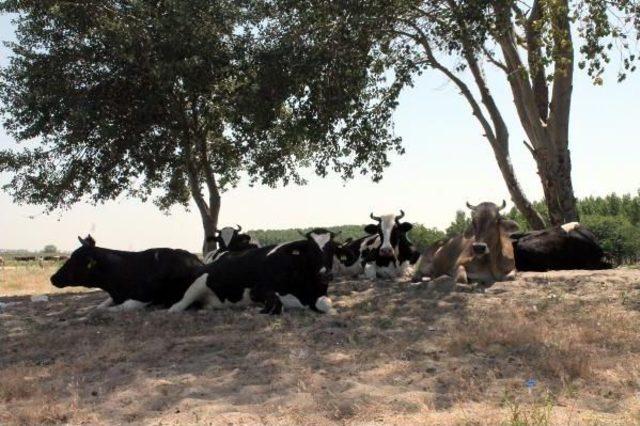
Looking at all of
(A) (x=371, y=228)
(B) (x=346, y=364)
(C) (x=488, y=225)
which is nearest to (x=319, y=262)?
(B) (x=346, y=364)

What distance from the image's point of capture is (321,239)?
1248 cm

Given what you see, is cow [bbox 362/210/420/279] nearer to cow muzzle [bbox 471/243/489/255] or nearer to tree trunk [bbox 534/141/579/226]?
cow muzzle [bbox 471/243/489/255]

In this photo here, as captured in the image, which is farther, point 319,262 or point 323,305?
point 319,262

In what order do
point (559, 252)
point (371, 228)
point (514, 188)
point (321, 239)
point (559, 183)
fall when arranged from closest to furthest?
point (321, 239)
point (559, 252)
point (371, 228)
point (559, 183)
point (514, 188)

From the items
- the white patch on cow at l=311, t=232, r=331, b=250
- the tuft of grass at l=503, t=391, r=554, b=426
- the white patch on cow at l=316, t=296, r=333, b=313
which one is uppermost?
the white patch on cow at l=311, t=232, r=331, b=250

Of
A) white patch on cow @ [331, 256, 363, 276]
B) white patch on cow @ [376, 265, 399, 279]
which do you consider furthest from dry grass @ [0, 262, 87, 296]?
white patch on cow @ [376, 265, 399, 279]

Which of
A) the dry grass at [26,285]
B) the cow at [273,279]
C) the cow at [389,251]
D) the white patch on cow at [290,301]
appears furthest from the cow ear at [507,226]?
the dry grass at [26,285]

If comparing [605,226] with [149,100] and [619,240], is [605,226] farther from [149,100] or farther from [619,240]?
[149,100]

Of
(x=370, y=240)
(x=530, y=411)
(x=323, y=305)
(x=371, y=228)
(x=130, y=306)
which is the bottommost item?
(x=530, y=411)

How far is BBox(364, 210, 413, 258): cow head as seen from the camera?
16.8 m

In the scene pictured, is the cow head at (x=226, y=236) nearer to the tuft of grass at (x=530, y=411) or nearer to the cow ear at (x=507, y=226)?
the cow ear at (x=507, y=226)

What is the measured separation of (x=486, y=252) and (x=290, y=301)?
4.33 meters

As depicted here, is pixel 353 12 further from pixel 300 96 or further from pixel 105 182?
pixel 105 182

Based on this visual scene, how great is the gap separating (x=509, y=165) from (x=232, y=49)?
9454mm
